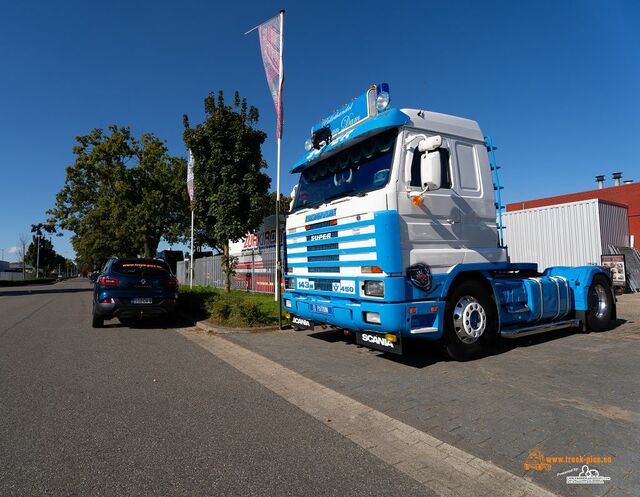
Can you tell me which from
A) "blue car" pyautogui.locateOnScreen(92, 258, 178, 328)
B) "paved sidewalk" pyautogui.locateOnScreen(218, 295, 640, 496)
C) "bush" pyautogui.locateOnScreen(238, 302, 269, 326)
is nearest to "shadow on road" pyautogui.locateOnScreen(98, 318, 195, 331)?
"blue car" pyautogui.locateOnScreen(92, 258, 178, 328)

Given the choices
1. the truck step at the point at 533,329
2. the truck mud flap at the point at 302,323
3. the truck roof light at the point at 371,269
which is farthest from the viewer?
the truck mud flap at the point at 302,323

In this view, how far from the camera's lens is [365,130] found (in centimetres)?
570

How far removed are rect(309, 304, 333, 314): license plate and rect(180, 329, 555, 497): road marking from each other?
1.07m

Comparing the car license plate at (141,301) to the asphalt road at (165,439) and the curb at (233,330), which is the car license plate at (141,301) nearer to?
the curb at (233,330)

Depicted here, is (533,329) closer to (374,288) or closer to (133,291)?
(374,288)

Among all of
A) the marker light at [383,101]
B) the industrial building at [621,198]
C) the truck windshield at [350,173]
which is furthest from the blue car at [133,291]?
the industrial building at [621,198]

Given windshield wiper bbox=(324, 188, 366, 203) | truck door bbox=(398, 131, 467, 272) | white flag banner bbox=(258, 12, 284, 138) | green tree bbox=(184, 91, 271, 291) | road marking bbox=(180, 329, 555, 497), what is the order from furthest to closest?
1. green tree bbox=(184, 91, 271, 291)
2. white flag banner bbox=(258, 12, 284, 138)
3. windshield wiper bbox=(324, 188, 366, 203)
4. truck door bbox=(398, 131, 467, 272)
5. road marking bbox=(180, 329, 555, 497)

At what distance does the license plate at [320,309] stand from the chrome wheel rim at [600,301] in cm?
550

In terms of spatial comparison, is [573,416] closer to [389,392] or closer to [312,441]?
[389,392]

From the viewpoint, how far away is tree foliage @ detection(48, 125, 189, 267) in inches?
1163

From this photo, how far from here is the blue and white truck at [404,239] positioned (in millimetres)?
5250

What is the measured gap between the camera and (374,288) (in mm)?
5340

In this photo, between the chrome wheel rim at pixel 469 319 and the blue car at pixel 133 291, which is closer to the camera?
the chrome wheel rim at pixel 469 319

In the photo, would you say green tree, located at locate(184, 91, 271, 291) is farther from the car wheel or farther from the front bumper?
the front bumper
